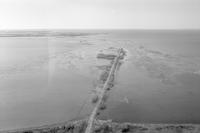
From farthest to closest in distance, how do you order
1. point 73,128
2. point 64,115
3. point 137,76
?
point 137,76 → point 64,115 → point 73,128

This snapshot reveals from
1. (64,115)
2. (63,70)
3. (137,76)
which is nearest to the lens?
(64,115)

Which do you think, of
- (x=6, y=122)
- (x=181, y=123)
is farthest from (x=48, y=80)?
(x=181, y=123)

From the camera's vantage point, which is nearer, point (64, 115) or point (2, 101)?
point (64, 115)

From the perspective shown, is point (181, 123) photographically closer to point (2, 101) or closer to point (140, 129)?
point (140, 129)

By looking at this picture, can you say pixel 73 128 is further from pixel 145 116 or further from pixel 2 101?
pixel 2 101

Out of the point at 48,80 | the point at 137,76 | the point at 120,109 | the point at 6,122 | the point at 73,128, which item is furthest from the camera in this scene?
the point at 137,76

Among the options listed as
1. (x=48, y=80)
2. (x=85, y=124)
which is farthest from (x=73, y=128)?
(x=48, y=80)

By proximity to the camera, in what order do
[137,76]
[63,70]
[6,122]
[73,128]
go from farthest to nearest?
[63,70] < [137,76] < [6,122] < [73,128]

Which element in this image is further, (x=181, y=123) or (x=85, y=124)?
(x=181, y=123)
